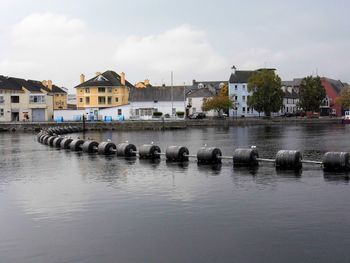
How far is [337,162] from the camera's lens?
24.0m

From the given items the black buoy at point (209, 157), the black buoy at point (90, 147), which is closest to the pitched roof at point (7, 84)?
the black buoy at point (90, 147)

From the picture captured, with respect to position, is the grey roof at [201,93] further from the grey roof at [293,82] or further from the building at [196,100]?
the grey roof at [293,82]

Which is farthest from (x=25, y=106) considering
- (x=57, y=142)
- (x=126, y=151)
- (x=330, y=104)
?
(x=330, y=104)

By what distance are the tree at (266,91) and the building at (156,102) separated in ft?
59.6

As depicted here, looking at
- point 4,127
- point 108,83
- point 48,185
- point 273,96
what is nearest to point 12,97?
point 4,127

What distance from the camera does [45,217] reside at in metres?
15.2

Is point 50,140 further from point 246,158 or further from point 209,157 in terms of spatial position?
point 246,158

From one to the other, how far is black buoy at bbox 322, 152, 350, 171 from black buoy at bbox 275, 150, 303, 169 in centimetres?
139

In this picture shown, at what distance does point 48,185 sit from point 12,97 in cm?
9742

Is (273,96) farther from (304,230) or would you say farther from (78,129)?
(304,230)

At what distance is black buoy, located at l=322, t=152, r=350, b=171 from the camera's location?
23766mm

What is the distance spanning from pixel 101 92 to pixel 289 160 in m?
102

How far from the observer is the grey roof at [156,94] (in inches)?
4791

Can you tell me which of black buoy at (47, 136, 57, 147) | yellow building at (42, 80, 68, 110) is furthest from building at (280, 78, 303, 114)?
black buoy at (47, 136, 57, 147)
